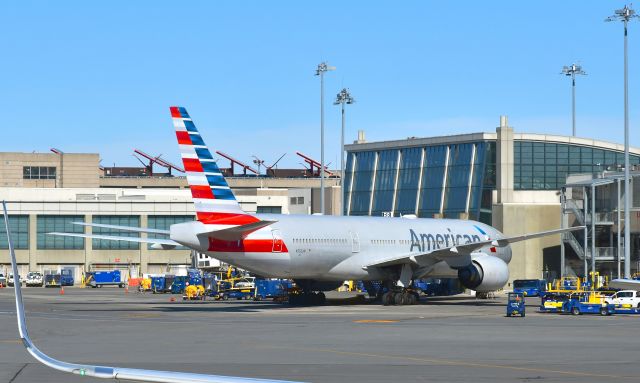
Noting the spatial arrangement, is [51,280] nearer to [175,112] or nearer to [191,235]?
[191,235]

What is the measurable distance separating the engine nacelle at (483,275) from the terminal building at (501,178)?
21.9 meters

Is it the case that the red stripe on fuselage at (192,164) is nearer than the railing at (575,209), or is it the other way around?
the red stripe on fuselage at (192,164)

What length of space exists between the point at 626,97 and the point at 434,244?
14.0m

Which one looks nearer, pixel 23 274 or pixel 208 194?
pixel 208 194

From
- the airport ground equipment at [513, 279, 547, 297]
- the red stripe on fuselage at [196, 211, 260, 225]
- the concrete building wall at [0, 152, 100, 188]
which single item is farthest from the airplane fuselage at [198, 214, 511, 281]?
the concrete building wall at [0, 152, 100, 188]

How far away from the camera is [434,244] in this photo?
5894cm

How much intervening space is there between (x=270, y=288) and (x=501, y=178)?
2959 cm

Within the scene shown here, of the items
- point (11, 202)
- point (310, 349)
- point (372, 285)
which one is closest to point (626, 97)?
point (372, 285)

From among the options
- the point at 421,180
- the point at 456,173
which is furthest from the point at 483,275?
the point at 421,180

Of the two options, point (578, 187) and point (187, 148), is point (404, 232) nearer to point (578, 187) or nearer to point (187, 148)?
point (187, 148)

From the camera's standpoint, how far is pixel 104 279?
97750 millimetres

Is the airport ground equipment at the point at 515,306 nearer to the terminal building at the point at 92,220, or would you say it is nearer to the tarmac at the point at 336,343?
the tarmac at the point at 336,343

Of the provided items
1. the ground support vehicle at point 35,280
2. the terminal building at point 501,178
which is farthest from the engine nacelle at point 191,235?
the ground support vehicle at point 35,280

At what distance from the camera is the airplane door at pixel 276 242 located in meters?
48.0
